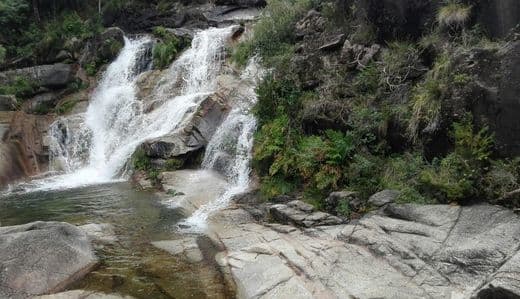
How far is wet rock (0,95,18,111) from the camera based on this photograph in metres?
19.1

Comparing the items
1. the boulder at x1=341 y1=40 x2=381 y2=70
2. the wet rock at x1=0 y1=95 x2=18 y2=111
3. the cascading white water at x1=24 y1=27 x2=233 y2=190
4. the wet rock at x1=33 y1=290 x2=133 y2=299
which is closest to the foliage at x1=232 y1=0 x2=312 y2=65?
the cascading white water at x1=24 y1=27 x2=233 y2=190

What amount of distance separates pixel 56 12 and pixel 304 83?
20623 mm

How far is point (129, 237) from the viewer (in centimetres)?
955

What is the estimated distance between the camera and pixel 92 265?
7879 mm

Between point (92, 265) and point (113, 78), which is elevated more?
point (113, 78)

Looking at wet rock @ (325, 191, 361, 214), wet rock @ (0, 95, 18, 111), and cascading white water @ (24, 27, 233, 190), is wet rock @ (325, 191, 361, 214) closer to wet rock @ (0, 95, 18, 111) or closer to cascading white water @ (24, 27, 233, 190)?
cascading white water @ (24, 27, 233, 190)

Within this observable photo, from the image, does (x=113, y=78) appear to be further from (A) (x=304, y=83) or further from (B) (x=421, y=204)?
(B) (x=421, y=204)

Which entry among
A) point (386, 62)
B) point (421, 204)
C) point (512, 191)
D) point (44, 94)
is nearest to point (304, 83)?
point (386, 62)

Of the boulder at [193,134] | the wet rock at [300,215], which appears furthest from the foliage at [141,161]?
the wet rock at [300,215]

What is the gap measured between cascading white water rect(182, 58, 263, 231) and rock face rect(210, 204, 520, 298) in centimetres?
342

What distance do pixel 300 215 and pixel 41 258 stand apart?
16.0 ft

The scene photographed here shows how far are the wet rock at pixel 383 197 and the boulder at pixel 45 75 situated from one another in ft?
58.1

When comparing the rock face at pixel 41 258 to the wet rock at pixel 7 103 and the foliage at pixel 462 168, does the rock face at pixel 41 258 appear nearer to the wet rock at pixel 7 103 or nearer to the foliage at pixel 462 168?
the foliage at pixel 462 168

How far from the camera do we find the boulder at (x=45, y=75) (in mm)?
21234
